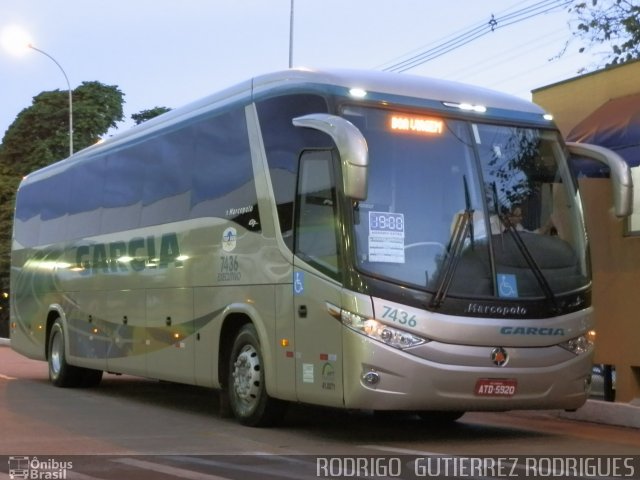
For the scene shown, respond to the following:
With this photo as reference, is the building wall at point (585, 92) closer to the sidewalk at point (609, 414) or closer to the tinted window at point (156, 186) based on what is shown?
the sidewalk at point (609, 414)

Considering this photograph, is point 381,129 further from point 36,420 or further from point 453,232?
point 36,420

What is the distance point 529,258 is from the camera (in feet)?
33.5

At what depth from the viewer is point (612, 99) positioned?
15242mm

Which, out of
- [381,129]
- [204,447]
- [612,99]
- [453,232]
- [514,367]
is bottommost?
[204,447]

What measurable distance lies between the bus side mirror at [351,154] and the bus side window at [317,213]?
1.63ft

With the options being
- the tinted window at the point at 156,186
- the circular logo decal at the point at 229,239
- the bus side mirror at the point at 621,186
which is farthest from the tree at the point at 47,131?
the bus side mirror at the point at 621,186

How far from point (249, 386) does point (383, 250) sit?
2596 mm

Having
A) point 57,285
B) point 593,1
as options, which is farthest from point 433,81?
point 593,1

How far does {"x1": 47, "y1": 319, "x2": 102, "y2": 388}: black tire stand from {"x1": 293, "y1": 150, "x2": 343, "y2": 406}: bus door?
814 cm

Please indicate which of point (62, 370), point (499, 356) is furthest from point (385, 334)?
point (62, 370)

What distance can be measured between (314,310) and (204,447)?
167cm

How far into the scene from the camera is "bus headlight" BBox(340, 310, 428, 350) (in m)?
9.51

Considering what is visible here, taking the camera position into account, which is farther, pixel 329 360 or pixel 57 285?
pixel 57 285

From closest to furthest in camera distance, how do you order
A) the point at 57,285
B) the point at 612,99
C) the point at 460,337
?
the point at 460,337, the point at 612,99, the point at 57,285
